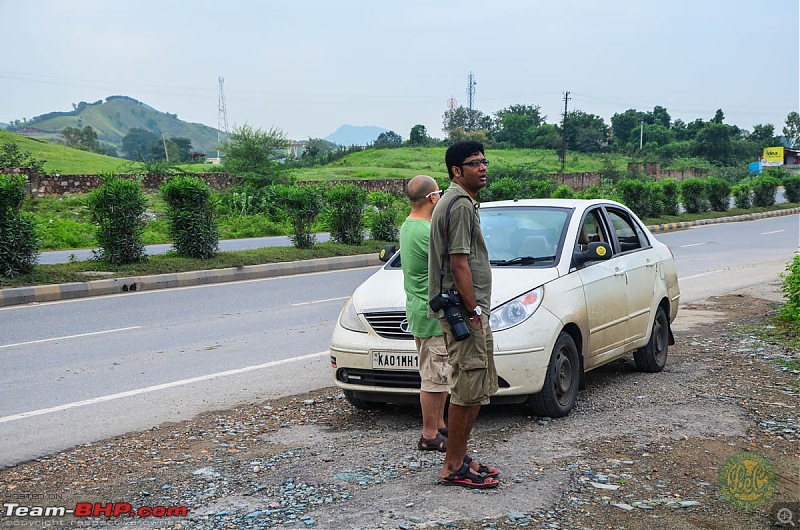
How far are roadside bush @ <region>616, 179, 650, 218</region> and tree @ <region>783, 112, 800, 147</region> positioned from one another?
337 ft

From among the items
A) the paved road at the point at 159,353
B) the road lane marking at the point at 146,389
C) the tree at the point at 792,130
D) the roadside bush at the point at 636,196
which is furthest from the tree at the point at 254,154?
the tree at the point at 792,130

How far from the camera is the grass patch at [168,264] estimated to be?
14.5 metres

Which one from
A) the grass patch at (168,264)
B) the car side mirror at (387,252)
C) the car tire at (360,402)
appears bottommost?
the car tire at (360,402)

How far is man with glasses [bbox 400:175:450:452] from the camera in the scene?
533 centimetres

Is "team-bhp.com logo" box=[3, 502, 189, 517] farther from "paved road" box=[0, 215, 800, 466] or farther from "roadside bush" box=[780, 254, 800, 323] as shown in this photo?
"roadside bush" box=[780, 254, 800, 323]

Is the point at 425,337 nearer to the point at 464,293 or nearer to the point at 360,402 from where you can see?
the point at 464,293

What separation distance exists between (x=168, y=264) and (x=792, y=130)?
12683 centimetres

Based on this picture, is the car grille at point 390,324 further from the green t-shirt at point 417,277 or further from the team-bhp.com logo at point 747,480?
the team-bhp.com logo at point 747,480

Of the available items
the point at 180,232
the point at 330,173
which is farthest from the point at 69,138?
the point at 180,232

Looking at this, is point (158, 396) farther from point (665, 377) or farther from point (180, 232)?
point (180, 232)

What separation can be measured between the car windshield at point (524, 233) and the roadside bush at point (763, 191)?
37.7 meters

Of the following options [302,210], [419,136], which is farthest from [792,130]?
[302,210]

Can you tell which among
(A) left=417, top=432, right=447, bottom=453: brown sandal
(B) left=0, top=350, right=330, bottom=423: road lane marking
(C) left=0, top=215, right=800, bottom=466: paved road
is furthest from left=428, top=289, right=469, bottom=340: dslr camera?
(B) left=0, top=350, right=330, bottom=423: road lane marking

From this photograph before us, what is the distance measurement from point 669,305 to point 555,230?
1.90 metres
